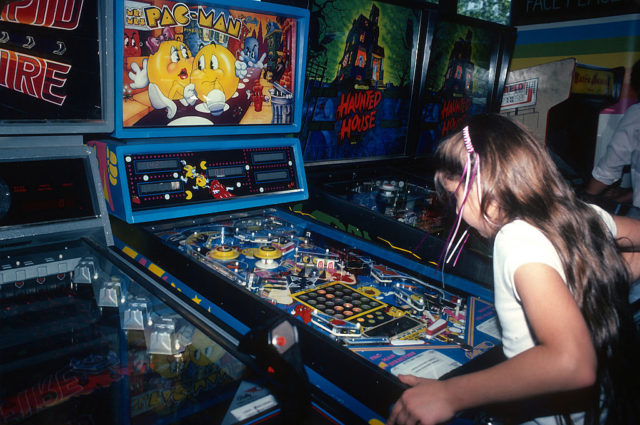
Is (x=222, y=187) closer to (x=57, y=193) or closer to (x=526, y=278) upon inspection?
(x=57, y=193)

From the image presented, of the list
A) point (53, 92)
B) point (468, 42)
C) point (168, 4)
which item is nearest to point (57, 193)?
point (53, 92)

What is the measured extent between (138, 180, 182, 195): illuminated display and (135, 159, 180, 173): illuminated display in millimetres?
56

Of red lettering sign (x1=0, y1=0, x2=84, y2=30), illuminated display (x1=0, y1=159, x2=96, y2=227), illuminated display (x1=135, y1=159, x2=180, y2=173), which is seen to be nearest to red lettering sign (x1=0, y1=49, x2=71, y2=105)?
red lettering sign (x1=0, y1=0, x2=84, y2=30)

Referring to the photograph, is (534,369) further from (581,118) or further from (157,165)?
(581,118)

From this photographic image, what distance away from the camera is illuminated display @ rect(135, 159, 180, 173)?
5.62 ft

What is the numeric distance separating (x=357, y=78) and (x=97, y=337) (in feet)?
6.60

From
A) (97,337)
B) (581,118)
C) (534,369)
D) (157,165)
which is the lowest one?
(97,337)

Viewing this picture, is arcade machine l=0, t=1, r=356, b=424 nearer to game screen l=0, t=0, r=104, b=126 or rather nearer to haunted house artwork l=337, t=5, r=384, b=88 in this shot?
game screen l=0, t=0, r=104, b=126

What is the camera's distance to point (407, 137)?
3.04m

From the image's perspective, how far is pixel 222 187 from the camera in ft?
6.34

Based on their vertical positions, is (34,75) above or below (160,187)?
above

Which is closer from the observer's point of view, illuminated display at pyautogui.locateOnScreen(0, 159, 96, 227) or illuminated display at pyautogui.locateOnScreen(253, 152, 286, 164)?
illuminated display at pyautogui.locateOnScreen(0, 159, 96, 227)

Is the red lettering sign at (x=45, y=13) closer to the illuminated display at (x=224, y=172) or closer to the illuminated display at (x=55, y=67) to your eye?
the illuminated display at (x=55, y=67)

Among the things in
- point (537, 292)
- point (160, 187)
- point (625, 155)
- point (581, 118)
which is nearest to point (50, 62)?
point (160, 187)
